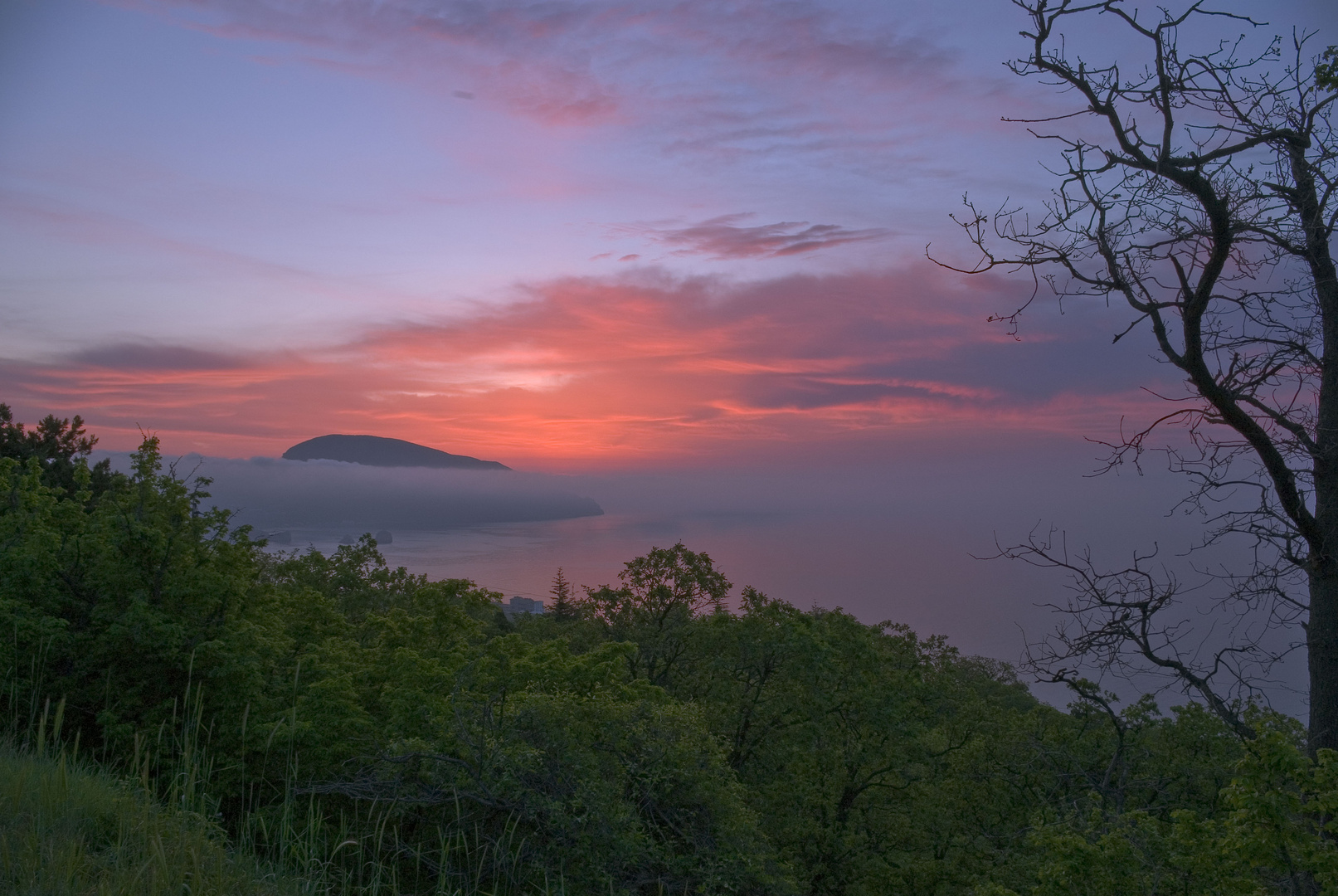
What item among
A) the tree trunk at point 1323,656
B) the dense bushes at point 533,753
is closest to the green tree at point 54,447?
A: the dense bushes at point 533,753

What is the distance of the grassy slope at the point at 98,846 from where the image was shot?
316 cm

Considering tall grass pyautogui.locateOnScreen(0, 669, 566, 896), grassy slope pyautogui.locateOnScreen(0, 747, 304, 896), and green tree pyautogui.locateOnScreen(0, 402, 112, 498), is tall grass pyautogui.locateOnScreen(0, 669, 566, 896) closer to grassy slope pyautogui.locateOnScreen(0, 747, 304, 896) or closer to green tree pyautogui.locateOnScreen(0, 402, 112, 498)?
grassy slope pyautogui.locateOnScreen(0, 747, 304, 896)

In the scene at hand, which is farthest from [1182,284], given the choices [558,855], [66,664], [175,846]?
[66,664]

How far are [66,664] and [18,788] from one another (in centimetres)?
561

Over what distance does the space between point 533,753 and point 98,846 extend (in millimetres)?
3721

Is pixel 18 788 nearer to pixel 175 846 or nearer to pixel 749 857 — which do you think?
pixel 175 846

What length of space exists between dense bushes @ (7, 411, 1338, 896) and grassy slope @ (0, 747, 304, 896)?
0.23 m

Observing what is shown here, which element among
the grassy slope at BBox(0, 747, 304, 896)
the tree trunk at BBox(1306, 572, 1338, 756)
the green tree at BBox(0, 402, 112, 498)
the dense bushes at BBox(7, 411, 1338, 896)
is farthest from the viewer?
the green tree at BBox(0, 402, 112, 498)

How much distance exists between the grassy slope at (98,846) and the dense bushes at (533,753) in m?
0.23

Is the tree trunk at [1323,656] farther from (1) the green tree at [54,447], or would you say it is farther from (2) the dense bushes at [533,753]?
(1) the green tree at [54,447]

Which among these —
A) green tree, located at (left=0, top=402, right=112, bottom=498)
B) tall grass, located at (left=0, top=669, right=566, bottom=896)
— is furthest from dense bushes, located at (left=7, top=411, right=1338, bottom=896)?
green tree, located at (left=0, top=402, right=112, bottom=498)

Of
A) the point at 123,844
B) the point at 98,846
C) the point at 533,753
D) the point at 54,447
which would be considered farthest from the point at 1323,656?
the point at 54,447

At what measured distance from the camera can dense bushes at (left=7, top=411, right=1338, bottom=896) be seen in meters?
5.89

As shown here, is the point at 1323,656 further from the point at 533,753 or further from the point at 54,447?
the point at 54,447
